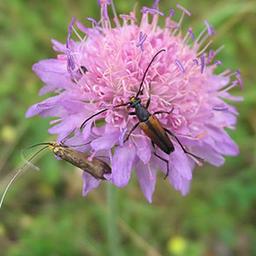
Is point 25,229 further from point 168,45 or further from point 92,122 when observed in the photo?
point 168,45

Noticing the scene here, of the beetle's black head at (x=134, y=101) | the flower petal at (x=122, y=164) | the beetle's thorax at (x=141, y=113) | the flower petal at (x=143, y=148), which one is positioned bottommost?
the flower petal at (x=122, y=164)

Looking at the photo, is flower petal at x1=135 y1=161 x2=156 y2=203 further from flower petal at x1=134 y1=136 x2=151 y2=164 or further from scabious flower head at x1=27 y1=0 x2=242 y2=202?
flower petal at x1=134 y1=136 x2=151 y2=164

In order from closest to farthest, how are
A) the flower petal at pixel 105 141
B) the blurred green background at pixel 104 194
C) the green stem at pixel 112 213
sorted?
the flower petal at pixel 105 141
the green stem at pixel 112 213
the blurred green background at pixel 104 194

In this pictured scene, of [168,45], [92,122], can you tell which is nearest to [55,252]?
[92,122]

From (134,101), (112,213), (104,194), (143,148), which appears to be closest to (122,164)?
(143,148)

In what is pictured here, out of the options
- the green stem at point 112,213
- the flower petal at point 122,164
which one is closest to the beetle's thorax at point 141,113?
the flower petal at point 122,164

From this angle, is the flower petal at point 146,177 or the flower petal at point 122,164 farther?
the flower petal at point 146,177

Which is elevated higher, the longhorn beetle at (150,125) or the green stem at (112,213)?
the longhorn beetle at (150,125)

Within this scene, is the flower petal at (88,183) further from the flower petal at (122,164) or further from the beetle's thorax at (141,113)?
the beetle's thorax at (141,113)
